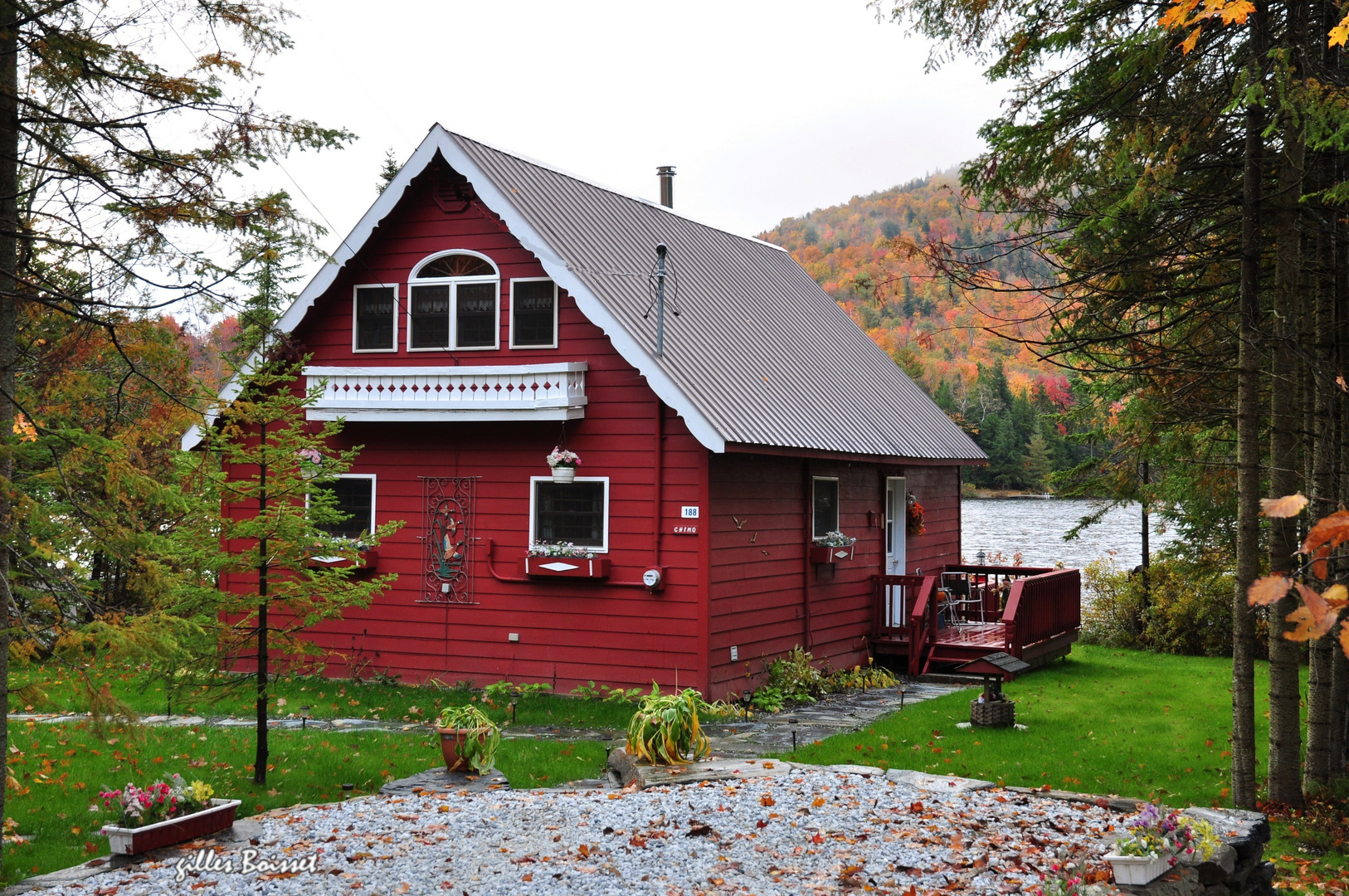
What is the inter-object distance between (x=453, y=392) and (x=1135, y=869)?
1018cm

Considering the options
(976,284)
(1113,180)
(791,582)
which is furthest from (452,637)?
(1113,180)

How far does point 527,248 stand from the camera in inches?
563

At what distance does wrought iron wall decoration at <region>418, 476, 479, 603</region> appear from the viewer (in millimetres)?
15000

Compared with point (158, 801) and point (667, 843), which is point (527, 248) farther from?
point (667, 843)

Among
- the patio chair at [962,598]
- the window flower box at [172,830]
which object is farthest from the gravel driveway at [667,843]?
the patio chair at [962,598]

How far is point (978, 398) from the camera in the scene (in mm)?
45312

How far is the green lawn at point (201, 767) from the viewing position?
7.80 m

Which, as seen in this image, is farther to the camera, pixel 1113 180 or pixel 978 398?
pixel 978 398

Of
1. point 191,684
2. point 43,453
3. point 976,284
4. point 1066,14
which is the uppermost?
point 1066,14

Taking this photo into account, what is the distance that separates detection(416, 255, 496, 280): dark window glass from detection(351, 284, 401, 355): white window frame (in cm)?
50

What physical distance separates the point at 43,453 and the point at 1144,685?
1467cm

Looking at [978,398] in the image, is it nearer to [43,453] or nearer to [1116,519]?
[1116,519]

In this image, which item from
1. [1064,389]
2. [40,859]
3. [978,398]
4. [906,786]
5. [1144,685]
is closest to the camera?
[40,859]

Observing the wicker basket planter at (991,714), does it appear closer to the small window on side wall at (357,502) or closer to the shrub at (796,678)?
the shrub at (796,678)
